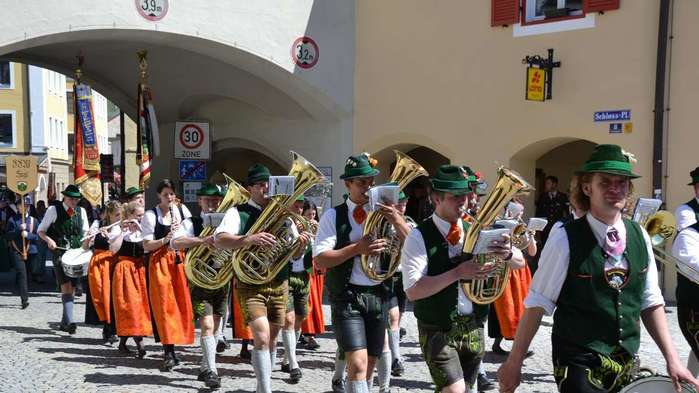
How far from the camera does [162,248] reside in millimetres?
8141

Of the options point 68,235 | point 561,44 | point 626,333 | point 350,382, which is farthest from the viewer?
point 561,44

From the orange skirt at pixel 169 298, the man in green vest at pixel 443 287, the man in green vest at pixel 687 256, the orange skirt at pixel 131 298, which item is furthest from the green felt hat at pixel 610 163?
the orange skirt at pixel 131 298

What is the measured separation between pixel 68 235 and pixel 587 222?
892 cm

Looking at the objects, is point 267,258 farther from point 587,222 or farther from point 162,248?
point 587,222

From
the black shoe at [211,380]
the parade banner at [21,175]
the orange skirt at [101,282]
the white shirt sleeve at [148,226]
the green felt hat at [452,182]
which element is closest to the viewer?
the green felt hat at [452,182]

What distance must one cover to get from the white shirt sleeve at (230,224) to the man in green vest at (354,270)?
1.06m

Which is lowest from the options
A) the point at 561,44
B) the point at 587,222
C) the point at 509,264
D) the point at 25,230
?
the point at 25,230

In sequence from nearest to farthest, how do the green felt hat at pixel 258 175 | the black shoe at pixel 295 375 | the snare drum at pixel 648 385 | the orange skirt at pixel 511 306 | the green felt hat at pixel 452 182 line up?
1. the snare drum at pixel 648 385
2. the green felt hat at pixel 452 182
3. the green felt hat at pixel 258 175
4. the black shoe at pixel 295 375
5. the orange skirt at pixel 511 306

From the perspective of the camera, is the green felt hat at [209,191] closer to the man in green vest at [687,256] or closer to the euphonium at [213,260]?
the euphonium at [213,260]

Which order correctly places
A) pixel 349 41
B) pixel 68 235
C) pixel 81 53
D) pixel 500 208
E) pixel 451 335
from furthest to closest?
pixel 81 53, pixel 349 41, pixel 68 235, pixel 451 335, pixel 500 208

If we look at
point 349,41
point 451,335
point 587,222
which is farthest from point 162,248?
point 349,41

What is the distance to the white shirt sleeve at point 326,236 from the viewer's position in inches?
215

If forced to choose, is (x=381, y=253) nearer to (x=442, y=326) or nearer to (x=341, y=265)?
(x=341, y=265)

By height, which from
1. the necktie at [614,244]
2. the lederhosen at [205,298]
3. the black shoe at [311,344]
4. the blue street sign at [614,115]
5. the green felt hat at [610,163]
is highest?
the blue street sign at [614,115]
